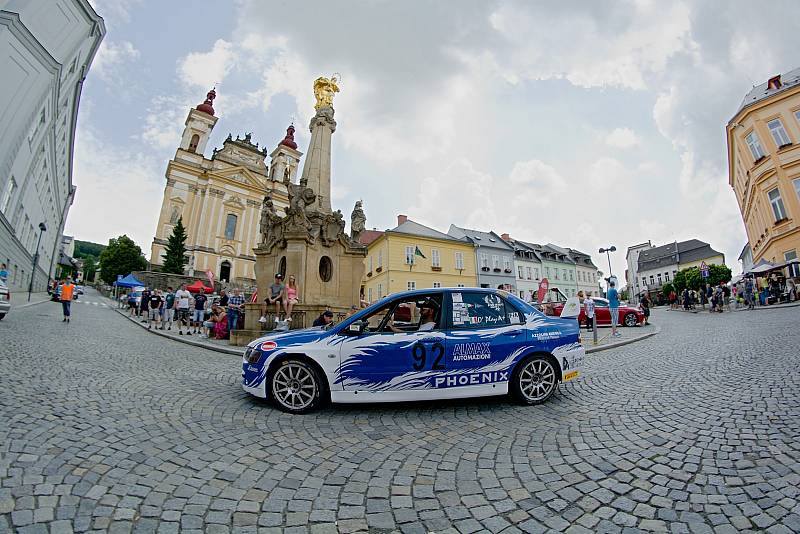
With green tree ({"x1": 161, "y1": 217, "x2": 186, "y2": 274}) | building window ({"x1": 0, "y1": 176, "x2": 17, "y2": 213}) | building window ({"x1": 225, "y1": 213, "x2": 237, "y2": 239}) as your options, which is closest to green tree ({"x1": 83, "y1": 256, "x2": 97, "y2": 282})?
building window ({"x1": 225, "y1": 213, "x2": 237, "y2": 239})

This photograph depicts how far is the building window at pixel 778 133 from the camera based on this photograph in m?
24.0

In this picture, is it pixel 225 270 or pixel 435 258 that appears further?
pixel 225 270

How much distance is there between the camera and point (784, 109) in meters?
24.3

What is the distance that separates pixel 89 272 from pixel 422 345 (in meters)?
136

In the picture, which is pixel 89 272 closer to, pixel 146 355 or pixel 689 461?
pixel 146 355

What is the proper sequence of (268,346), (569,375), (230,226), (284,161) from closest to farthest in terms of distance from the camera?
(268,346) → (569,375) → (230,226) → (284,161)

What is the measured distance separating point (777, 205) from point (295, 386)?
34380 mm

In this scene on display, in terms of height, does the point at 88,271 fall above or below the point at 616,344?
above

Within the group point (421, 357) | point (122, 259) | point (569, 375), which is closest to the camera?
point (421, 357)

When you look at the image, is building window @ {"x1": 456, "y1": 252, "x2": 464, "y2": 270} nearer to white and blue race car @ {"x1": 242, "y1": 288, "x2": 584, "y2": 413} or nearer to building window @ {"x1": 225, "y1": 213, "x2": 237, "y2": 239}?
white and blue race car @ {"x1": 242, "y1": 288, "x2": 584, "y2": 413}

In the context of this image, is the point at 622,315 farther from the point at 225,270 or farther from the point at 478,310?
the point at 225,270

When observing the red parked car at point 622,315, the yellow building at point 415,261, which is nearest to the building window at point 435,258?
the yellow building at point 415,261

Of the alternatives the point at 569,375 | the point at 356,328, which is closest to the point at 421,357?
the point at 356,328

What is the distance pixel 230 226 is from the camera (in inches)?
2363
